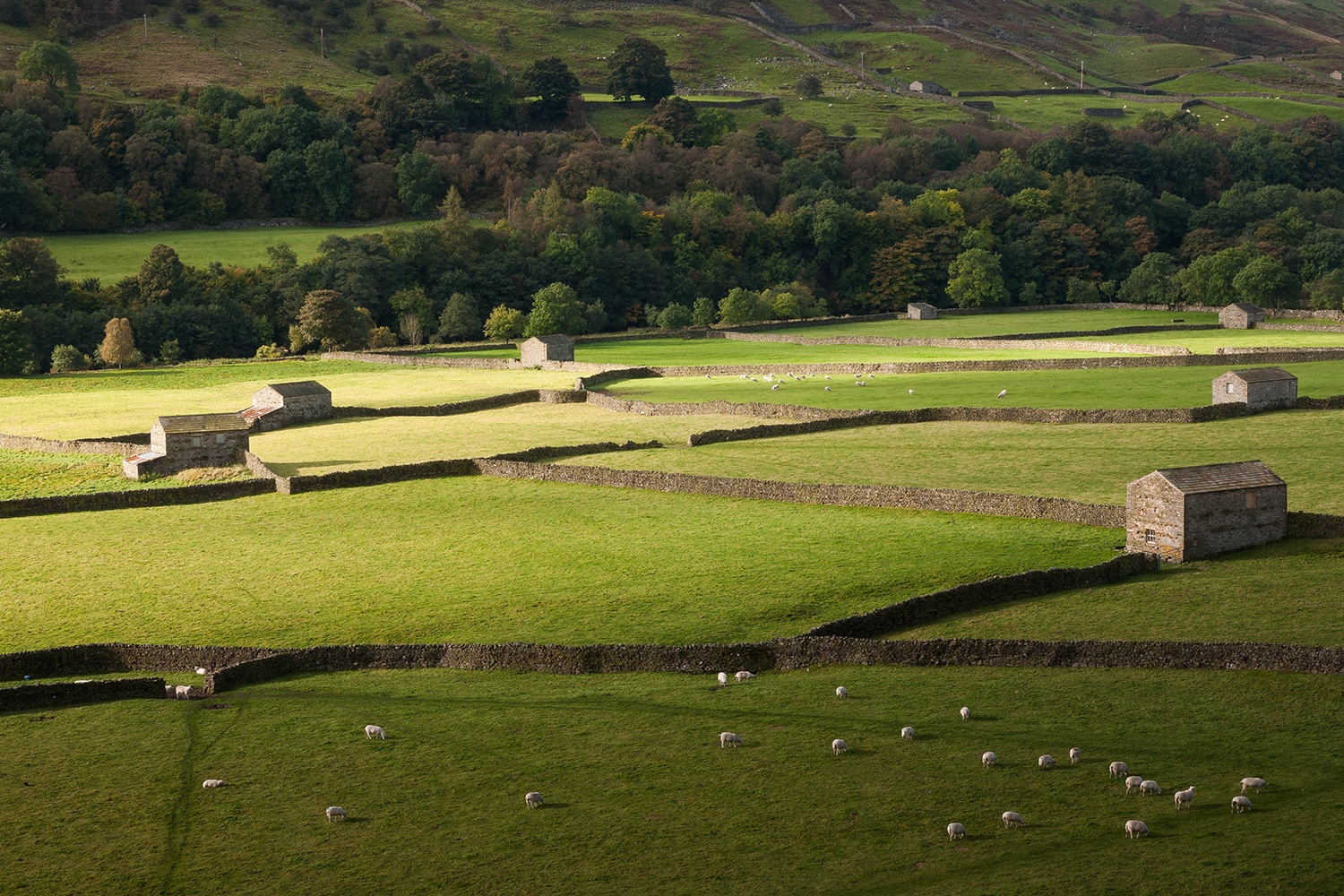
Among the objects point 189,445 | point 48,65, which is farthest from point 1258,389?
point 48,65

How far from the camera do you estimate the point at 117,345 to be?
8656 centimetres

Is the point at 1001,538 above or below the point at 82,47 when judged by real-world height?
below

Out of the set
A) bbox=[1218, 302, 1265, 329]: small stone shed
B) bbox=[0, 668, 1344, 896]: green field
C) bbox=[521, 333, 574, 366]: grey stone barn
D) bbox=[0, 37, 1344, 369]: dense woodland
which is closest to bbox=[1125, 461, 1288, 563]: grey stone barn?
bbox=[0, 668, 1344, 896]: green field

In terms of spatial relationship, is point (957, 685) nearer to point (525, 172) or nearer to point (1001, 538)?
point (1001, 538)

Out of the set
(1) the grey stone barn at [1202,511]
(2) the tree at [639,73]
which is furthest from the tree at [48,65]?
(1) the grey stone barn at [1202,511]

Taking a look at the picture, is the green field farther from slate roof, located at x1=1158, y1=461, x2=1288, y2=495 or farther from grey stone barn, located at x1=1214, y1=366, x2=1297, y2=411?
grey stone barn, located at x1=1214, y1=366, x2=1297, y2=411

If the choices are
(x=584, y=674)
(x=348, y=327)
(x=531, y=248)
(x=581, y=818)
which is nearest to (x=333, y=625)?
(x=584, y=674)

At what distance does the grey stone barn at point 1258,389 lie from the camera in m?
49.5

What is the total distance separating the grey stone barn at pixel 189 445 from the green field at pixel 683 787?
2610 centimetres

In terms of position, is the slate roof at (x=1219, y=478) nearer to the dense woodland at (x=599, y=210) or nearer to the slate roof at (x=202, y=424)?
the slate roof at (x=202, y=424)

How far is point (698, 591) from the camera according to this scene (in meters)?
30.6

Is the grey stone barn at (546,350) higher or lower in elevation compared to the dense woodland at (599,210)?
lower

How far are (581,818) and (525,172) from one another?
4839 inches

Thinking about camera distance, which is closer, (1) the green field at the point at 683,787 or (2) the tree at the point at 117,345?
(1) the green field at the point at 683,787
